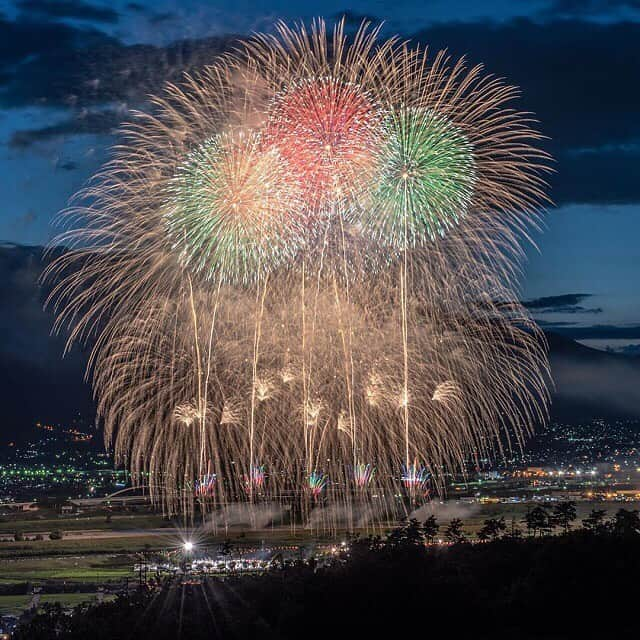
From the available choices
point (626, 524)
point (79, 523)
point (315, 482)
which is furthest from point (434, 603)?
point (79, 523)

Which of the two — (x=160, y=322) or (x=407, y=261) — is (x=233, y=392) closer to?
(x=160, y=322)

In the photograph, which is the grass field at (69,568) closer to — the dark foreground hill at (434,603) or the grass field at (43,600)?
the grass field at (43,600)

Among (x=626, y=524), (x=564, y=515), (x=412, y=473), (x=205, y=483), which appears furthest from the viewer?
(x=564, y=515)

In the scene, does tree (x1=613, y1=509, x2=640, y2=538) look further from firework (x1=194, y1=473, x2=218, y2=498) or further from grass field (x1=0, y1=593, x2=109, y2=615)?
grass field (x1=0, y1=593, x2=109, y2=615)

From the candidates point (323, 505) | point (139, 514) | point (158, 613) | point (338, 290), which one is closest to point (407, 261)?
point (338, 290)

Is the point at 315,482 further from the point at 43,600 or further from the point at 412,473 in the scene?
the point at 43,600

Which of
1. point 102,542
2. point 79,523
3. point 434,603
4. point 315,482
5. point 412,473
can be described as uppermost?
point 412,473

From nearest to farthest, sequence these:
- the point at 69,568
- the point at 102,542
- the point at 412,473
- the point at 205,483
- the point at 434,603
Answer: the point at 434,603
the point at 205,483
the point at 412,473
the point at 69,568
the point at 102,542

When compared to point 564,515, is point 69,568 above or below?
below

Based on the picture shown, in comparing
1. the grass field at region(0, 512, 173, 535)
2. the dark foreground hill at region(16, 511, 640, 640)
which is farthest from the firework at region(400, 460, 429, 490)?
the grass field at region(0, 512, 173, 535)

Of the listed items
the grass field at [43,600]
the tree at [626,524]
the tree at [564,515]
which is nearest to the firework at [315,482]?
the tree at [626,524]

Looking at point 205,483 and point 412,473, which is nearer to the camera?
point 205,483
